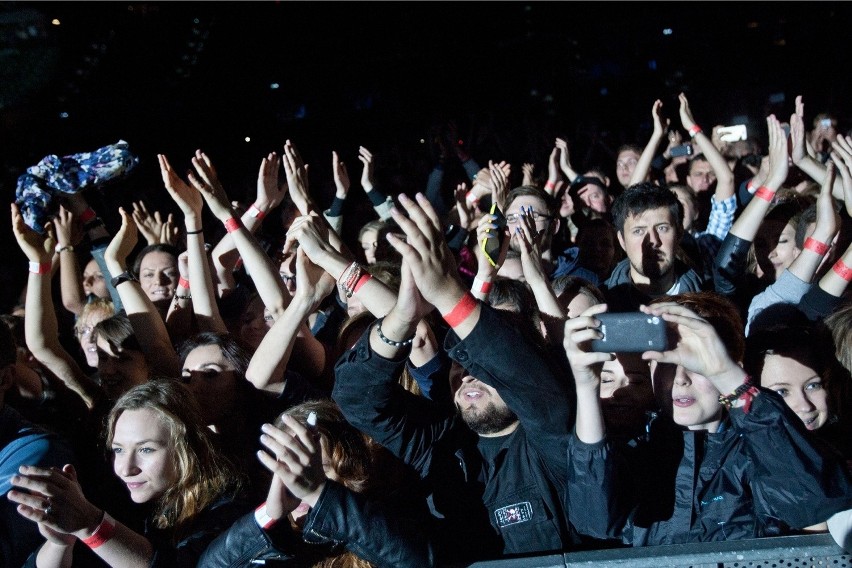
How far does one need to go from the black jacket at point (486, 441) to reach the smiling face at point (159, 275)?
2.28m

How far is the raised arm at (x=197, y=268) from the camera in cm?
327

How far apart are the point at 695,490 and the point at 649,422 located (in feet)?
0.76

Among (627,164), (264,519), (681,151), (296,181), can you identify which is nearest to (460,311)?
(264,519)

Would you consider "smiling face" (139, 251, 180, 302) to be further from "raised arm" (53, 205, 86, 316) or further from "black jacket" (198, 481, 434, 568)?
"black jacket" (198, 481, 434, 568)

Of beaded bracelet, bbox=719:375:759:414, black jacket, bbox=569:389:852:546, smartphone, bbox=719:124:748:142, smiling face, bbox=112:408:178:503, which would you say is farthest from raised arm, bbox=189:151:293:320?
smartphone, bbox=719:124:748:142

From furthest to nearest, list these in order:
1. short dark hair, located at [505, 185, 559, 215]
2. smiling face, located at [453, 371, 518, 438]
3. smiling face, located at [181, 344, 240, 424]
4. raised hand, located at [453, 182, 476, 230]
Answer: raised hand, located at [453, 182, 476, 230], short dark hair, located at [505, 185, 559, 215], smiling face, located at [181, 344, 240, 424], smiling face, located at [453, 371, 518, 438]

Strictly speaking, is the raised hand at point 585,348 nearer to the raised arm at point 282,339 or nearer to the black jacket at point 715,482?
the black jacket at point 715,482

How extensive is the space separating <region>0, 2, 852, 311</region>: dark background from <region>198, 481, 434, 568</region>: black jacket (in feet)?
15.4

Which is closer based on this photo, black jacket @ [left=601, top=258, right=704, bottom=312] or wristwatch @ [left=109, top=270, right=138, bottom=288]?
black jacket @ [left=601, top=258, right=704, bottom=312]

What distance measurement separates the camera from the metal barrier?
1638 millimetres

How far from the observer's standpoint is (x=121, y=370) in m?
3.20

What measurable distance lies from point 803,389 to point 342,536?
1400 mm

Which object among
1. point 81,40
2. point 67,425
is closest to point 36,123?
point 81,40

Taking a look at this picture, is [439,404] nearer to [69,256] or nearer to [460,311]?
[460,311]
